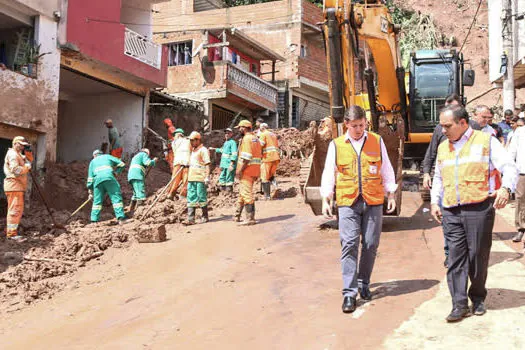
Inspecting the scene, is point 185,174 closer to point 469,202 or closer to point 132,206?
point 132,206

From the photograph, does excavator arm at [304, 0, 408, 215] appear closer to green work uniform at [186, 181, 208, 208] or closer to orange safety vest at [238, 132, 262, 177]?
orange safety vest at [238, 132, 262, 177]

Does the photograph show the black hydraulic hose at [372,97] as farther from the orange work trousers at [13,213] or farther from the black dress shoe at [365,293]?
the orange work trousers at [13,213]

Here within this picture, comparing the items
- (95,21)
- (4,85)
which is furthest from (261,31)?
(4,85)

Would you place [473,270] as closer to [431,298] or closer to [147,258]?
[431,298]

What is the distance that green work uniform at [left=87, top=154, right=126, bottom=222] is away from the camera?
41.4 ft

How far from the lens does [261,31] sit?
100ft

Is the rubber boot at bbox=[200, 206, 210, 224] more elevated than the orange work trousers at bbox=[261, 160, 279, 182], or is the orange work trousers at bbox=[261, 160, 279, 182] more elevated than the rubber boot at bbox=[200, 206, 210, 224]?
the orange work trousers at bbox=[261, 160, 279, 182]

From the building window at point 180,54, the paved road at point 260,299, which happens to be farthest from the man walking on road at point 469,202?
the building window at point 180,54

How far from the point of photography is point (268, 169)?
14055mm

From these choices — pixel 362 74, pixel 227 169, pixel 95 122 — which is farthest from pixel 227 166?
pixel 95 122

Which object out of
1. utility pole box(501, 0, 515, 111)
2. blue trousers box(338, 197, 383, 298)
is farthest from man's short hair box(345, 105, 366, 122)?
utility pole box(501, 0, 515, 111)

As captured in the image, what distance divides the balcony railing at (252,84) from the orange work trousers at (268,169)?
11.3m

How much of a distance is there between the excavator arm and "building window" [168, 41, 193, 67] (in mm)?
14494

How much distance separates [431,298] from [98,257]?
5.88 meters
